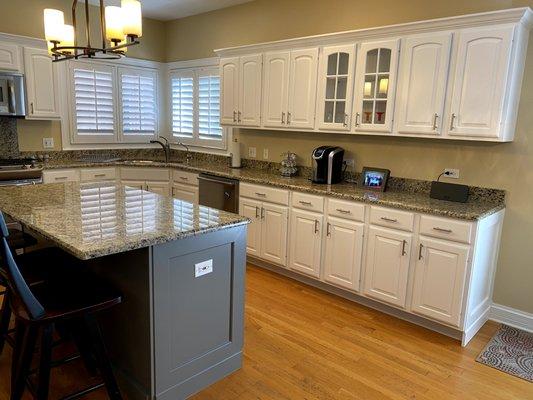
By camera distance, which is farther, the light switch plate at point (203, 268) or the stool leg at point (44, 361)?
the light switch plate at point (203, 268)

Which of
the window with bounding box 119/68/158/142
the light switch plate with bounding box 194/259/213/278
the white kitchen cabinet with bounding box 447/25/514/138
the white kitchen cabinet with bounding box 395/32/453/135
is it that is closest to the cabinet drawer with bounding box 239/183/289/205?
the white kitchen cabinet with bounding box 395/32/453/135

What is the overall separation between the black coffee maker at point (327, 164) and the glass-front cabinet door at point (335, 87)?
0.74 feet

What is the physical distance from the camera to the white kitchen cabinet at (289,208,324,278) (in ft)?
12.0

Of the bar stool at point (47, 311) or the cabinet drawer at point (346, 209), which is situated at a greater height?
the cabinet drawer at point (346, 209)

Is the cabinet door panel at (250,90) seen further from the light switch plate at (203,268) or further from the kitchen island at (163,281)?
the light switch plate at (203,268)

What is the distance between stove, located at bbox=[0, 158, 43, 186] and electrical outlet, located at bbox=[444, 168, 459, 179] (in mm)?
4060

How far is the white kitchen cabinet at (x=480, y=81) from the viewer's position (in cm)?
278

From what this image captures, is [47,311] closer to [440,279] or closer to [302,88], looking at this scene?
[440,279]

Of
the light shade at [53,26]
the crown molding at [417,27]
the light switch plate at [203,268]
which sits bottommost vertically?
the light switch plate at [203,268]

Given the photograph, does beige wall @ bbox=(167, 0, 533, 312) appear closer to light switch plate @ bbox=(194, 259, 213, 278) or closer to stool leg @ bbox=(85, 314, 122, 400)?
light switch plate @ bbox=(194, 259, 213, 278)

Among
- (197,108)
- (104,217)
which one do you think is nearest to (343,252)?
(104,217)

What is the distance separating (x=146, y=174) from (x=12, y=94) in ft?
5.47

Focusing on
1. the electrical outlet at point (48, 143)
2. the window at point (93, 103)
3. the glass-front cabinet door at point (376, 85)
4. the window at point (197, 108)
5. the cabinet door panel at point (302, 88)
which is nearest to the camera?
the glass-front cabinet door at point (376, 85)

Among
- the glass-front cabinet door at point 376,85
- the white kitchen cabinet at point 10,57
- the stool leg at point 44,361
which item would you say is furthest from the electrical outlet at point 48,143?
the stool leg at point 44,361
